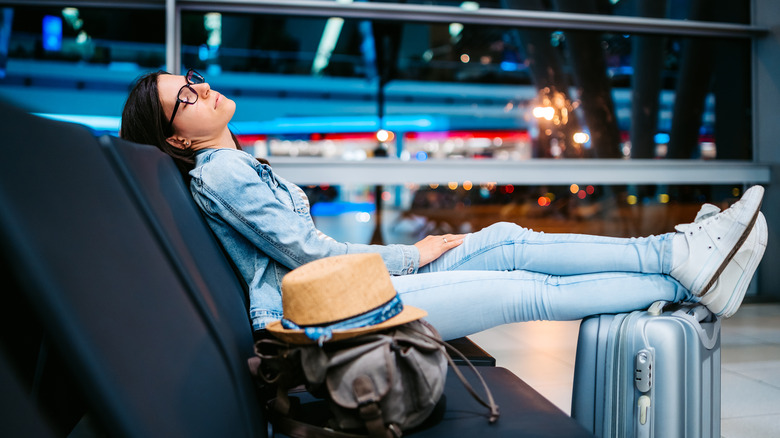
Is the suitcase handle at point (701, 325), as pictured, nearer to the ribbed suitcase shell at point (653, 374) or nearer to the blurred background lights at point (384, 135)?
the ribbed suitcase shell at point (653, 374)

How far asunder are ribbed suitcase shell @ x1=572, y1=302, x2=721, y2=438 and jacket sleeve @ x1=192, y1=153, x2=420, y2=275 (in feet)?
2.38

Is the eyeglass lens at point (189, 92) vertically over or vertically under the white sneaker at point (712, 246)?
over

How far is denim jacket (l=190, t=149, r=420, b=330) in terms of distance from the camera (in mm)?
1290

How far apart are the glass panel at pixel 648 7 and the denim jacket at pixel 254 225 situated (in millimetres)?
3319

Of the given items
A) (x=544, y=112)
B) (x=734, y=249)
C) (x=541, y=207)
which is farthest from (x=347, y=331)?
(x=541, y=207)

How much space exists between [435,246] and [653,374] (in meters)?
0.66

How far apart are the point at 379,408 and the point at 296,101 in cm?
669

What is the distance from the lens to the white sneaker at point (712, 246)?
1.32m

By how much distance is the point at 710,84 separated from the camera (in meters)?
4.72

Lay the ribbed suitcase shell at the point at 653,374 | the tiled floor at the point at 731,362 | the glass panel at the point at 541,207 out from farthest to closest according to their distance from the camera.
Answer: the glass panel at the point at 541,207 → the tiled floor at the point at 731,362 → the ribbed suitcase shell at the point at 653,374

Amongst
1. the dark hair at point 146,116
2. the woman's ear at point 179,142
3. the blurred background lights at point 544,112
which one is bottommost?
the woman's ear at point 179,142

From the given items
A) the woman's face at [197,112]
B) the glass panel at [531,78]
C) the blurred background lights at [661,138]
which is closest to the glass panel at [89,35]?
the glass panel at [531,78]

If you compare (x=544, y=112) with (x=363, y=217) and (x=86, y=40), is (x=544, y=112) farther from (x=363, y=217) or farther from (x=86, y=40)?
(x=363, y=217)

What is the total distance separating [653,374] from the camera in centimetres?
129
